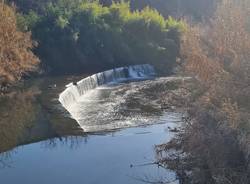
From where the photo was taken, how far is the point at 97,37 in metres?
31.6

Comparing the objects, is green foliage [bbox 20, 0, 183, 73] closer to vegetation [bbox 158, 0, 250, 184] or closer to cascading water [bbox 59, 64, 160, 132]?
cascading water [bbox 59, 64, 160, 132]

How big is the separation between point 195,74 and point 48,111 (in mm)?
6498

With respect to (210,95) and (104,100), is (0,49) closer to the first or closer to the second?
(104,100)

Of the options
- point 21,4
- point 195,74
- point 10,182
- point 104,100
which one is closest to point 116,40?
Result: point 21,4

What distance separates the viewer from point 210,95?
11.0 m

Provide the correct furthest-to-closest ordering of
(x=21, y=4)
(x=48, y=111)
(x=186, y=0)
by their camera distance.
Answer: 1. (x=186, y=0)
2. (x=21, y=4)
3. (x=48, y=111)

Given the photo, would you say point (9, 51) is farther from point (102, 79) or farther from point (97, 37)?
point (97, 37)

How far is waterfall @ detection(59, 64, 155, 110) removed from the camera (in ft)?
66.2

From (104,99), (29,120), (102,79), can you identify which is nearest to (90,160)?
(29,120)

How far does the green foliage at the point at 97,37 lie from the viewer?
29094mm

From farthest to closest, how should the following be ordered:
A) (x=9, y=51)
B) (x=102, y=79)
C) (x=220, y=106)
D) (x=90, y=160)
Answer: (x=102, y=79)
(x=9, y=51)
(x=90, y=160)
(x=220, y=106)

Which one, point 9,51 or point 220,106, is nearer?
point 220,106

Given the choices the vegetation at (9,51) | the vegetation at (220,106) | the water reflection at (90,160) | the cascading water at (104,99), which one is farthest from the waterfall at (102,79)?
the vegetation at (220,106)

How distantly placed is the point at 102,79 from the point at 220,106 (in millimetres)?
16040
